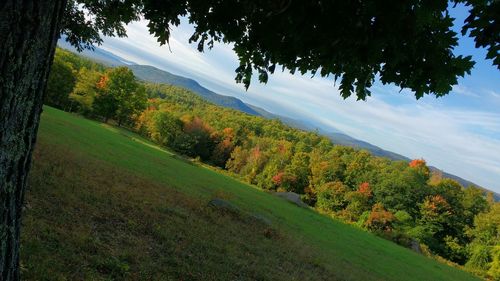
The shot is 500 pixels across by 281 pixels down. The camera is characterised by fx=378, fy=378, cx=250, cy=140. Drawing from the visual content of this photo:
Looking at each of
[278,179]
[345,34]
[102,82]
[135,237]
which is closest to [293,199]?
[278,179]

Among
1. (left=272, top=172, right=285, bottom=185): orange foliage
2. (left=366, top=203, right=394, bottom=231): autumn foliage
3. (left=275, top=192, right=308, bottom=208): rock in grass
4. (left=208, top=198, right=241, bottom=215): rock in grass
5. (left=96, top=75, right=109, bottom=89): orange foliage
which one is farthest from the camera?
(left=96, top=75, right=109, bottom=89): orange foliage

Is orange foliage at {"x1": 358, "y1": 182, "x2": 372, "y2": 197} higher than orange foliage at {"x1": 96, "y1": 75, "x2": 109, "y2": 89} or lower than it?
lower

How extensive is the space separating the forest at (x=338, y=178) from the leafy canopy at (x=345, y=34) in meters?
43.2

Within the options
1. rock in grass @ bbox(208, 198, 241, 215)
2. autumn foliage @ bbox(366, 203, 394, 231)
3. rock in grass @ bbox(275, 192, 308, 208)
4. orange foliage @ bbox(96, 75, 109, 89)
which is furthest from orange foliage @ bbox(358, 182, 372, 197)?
orange foliage @ bbox(96, 75, 109, 89)

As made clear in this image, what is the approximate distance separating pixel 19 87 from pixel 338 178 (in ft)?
245

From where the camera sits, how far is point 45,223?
8539 millimetres

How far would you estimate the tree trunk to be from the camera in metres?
2.44

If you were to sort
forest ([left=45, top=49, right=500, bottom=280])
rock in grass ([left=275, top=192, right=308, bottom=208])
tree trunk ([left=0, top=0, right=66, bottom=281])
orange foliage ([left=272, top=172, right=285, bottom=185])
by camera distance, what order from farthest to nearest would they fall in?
orange foliage ([left=272, top=172, right=285, bottom=185]), forest ([left=45, top=49, right=500, bottom=280]), rock in grass ([left=275, top=192, right=308, bottom=208]), tree trunk ([left=0, top=0, right=66, bottom=281])

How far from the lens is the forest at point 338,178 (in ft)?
184

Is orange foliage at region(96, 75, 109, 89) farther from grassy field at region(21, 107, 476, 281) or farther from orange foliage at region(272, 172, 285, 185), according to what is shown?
grassy field at region(21, 107, 476, 281)

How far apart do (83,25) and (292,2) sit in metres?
13.5

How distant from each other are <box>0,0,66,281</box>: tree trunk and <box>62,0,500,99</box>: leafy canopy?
2872mm

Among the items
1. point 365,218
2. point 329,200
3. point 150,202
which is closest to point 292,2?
point 150,202

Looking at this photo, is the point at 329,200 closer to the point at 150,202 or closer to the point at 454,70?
the point at 150,202
